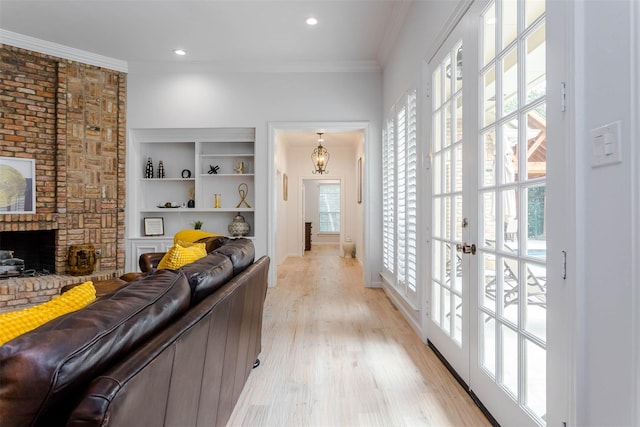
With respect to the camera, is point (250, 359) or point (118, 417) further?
point (250, 359)

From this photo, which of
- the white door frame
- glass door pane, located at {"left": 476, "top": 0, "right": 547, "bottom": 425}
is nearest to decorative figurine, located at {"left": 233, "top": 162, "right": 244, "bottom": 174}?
the white door frame

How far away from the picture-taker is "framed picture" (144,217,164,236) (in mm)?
5434

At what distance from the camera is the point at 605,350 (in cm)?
107

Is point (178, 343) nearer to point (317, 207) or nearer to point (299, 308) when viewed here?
point (299, 308)

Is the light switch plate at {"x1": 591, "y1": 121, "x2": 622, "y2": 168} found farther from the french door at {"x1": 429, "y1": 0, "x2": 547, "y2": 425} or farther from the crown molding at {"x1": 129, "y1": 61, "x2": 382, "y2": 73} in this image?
the crown molding at {"x1": 129, "y1": 61, "x2": 382, "y2": 73}

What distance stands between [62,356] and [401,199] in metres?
3.47

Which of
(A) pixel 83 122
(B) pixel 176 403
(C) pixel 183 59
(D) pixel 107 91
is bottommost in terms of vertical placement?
(B) pixel 176 403

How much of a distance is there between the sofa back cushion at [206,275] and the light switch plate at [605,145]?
1484mm

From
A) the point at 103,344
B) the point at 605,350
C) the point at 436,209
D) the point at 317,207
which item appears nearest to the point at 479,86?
the point at 436,209

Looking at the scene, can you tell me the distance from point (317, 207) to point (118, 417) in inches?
474

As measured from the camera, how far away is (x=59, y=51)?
4.66 meters

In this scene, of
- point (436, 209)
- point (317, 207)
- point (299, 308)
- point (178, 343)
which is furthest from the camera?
point (317, 207)

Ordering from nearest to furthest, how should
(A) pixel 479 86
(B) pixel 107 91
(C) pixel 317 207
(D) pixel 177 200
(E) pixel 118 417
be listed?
(E) pixel 118 417 → (A) pixel 479 86 → (B) pixel 107 91 → (D) pixel 177 200 → (C) pixel 317 207

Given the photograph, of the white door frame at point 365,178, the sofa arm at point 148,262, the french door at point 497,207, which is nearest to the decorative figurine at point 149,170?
the white door frame at point 365,178
